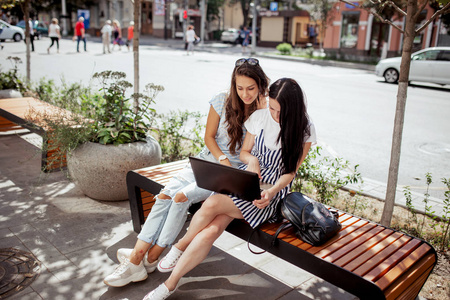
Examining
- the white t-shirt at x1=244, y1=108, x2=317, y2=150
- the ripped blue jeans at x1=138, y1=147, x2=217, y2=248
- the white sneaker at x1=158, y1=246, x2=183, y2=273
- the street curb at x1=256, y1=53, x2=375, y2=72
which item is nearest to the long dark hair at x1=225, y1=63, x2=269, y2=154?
the white t-shirt at x1=244, y1=108, x2=317, y2=150

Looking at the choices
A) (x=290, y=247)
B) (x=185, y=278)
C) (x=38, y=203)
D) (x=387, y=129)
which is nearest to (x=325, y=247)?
(x=290, y=247)

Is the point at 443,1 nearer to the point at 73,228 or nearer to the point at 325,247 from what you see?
the point at 325,247

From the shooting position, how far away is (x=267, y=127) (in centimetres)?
302

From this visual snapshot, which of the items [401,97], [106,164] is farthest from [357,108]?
[106,164]

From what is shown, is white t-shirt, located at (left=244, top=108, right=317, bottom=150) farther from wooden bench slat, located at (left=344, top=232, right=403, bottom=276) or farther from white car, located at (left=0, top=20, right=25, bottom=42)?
white car, located at (left=0, top=20, right=25, bottom=42)

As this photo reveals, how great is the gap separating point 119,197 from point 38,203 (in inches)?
32.4

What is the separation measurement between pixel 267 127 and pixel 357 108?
7832 mm

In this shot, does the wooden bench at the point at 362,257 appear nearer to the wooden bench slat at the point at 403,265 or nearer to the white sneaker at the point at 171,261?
the wooden bench slat at the point at 403,265

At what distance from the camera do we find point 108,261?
329cm

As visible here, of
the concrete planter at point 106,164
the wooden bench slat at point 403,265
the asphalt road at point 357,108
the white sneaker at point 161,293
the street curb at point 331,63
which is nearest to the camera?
the wooden bench slat at point 403,265

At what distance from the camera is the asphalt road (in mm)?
6305

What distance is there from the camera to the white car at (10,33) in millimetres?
28214

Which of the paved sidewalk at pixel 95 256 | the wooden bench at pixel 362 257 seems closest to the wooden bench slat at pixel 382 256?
the wooden bench at pixel 362 257

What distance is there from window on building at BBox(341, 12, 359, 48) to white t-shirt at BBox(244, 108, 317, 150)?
91.5ft
